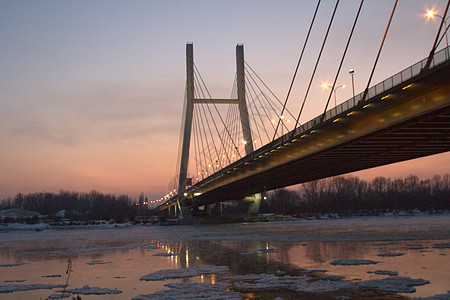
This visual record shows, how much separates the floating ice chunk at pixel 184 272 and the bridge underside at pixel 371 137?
15586 mm

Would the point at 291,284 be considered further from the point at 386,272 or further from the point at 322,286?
the point at 386,272

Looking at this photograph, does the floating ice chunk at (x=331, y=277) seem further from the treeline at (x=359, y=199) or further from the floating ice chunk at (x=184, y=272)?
the treeline at (x=359, y=199)

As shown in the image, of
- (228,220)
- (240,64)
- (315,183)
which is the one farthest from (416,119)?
(315,183)

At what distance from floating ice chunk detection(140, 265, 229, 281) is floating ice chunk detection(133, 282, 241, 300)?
5.51 ft

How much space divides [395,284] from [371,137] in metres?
23.3

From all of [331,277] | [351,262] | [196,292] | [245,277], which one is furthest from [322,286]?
[351,262]

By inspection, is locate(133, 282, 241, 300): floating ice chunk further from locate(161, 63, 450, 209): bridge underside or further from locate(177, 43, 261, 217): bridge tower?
locate(177, 43, 261, 217): bridge tower

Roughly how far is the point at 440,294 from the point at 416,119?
64.9 feet

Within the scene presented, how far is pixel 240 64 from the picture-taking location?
71.4m

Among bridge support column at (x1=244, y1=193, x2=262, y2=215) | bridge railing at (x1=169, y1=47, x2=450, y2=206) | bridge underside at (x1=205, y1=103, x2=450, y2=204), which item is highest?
bridge railing at (x1=169, y1=47, x2=450, y2=206)

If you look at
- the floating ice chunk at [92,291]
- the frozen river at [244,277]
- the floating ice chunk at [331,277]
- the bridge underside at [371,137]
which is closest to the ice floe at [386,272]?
the frozen river at [244,277]

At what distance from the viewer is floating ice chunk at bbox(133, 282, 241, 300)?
414 inches

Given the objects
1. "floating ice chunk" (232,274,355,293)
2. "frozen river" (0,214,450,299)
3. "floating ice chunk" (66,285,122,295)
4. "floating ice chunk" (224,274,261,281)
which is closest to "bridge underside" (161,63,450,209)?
"frozen river" (0,214,450,299)

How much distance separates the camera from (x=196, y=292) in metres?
11.2
